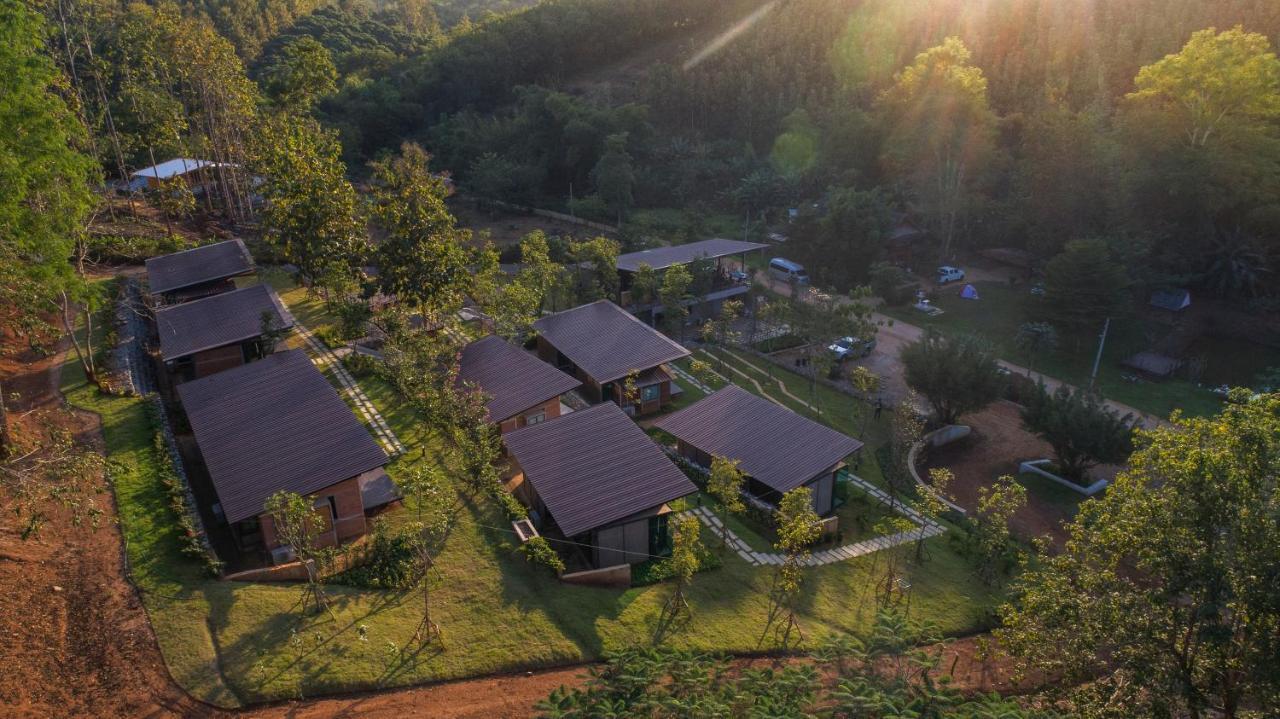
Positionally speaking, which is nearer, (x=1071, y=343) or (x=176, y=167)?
(x=1071, y=343)

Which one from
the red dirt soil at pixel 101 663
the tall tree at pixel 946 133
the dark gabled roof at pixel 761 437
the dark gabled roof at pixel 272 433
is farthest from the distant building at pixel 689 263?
the red dirt soil at pixel 101 663

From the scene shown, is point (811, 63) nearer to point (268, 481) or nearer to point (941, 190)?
point (941, 190)

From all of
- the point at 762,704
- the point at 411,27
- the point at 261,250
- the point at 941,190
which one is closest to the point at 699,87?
the point at 941,190

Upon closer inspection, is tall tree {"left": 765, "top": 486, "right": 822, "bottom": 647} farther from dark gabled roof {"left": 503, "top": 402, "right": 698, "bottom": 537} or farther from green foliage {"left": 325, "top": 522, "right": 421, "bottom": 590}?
green foliage {"left": 325, "top": 522, "right": 421, "bottom": 590}

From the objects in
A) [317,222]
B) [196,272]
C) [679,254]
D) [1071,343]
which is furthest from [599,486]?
[1071,343]

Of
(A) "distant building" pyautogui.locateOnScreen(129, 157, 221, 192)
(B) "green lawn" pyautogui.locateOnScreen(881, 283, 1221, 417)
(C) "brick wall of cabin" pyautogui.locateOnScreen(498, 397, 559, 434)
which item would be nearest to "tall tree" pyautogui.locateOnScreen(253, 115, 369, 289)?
(C) "brick wall of cabin" pyautogui.locateOnScreen(498, 397, 559, 434)

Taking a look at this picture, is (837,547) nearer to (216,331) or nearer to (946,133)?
(216,331)
